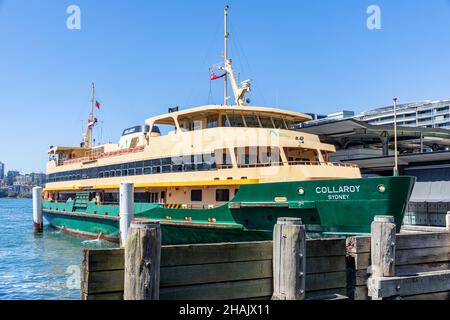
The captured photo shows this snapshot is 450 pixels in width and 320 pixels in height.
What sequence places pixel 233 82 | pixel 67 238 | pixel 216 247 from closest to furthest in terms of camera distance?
pixel 216 247
pixel 233 82
pixel 67 238

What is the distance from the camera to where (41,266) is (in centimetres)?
1681

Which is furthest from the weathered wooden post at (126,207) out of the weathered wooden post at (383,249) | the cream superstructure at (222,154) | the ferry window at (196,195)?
the weathered wooden post at (383,249)

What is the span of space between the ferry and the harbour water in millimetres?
2262

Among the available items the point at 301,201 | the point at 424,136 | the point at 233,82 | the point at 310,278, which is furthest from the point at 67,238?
the point at 424,136

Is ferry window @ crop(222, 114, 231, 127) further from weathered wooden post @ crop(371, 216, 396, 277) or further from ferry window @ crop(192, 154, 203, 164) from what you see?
weathered wooden post @ crop(371, 216, 396, 277)

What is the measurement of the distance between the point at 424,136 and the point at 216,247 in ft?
116

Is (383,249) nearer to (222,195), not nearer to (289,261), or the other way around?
(289,261)

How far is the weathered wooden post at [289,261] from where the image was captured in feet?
20.4

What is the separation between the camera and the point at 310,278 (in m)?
6.81

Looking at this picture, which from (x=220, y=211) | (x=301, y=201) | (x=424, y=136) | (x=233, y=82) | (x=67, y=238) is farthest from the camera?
(x=424, y=136)

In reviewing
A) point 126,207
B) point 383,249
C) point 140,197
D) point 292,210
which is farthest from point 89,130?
point 383,249

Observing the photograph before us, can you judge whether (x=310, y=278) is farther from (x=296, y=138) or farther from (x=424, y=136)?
(x=424, y=136)

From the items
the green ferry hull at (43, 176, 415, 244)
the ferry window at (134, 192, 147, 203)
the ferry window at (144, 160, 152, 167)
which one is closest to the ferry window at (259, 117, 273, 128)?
the green ferry hull at (43, 176, 415, 244)
